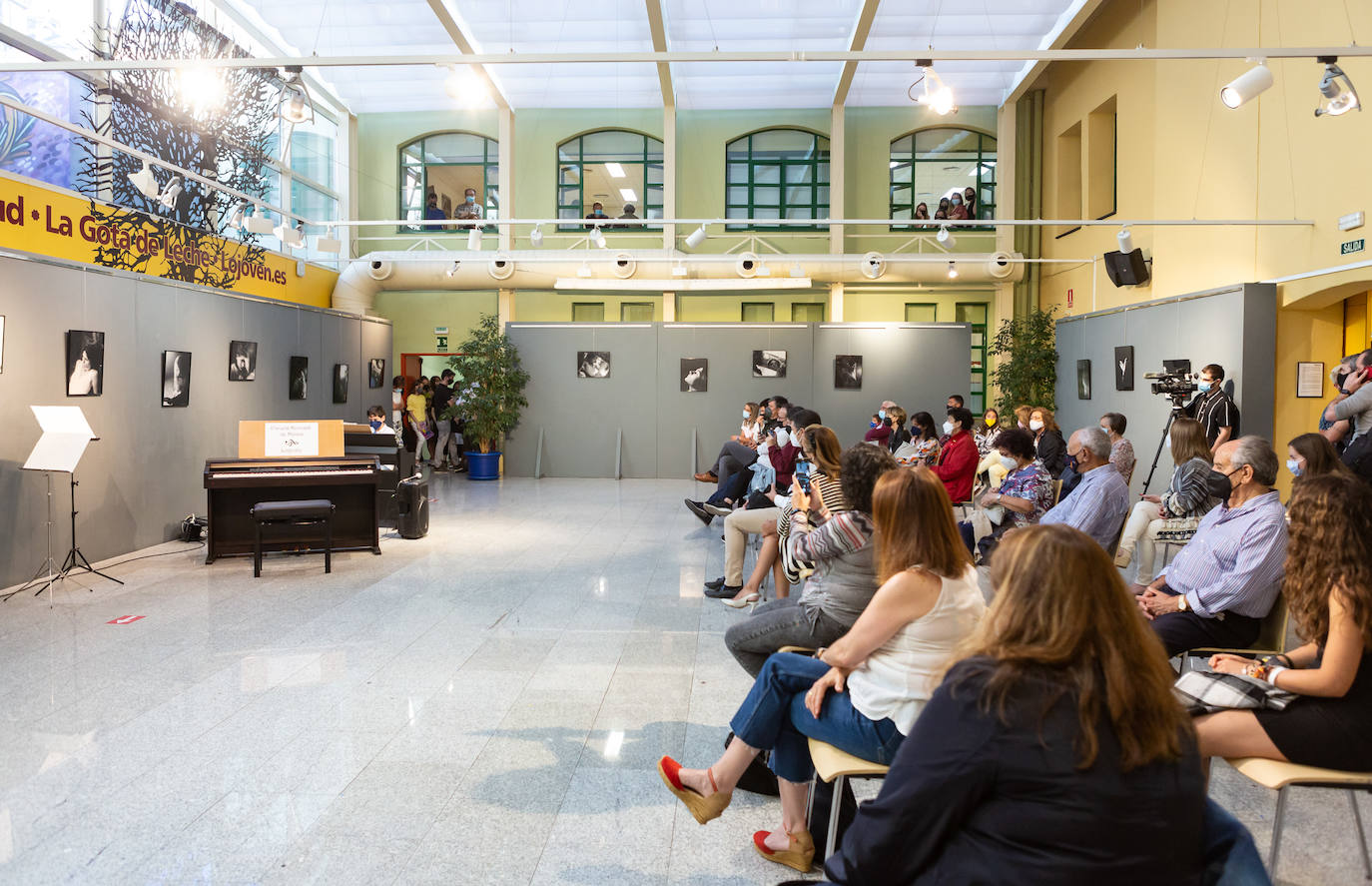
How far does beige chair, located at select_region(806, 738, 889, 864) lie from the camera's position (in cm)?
227

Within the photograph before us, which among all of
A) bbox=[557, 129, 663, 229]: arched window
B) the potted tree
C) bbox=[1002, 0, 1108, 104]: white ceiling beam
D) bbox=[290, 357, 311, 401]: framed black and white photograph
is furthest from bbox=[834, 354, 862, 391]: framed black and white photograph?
bbox=[290, 357, 311, 401]: framed black and white photograph

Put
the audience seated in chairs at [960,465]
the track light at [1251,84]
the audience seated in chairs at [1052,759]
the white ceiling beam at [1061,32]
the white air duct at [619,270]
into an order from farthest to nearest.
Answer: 1. the white air duct at [619,270]
2. the white ceiling beam at [1061,32]
3. the audience seated in chairs at [960,465]
4. the track light at [1251,84]
5. the audience seated in chairs at [1052,759]

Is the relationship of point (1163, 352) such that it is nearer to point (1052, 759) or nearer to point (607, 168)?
point (607, 168)

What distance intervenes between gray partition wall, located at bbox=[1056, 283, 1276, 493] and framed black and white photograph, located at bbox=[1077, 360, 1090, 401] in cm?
9

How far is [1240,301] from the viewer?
9.35 m

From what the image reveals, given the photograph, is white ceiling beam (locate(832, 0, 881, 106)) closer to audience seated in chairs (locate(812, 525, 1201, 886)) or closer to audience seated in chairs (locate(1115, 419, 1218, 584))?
audience seated in chairs (locate(1115, 419, 1218, 584))

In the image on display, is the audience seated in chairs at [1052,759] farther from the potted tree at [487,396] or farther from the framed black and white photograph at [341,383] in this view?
the potted tree at [487,396]

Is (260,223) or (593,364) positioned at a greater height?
(260,223)

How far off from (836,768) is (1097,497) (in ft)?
9.60

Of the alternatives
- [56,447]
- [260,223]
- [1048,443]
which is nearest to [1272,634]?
[1048,443]

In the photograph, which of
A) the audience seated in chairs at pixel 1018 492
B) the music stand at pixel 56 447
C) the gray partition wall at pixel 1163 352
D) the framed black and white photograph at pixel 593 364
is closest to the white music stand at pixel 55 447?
the music stand at pixel 56 447

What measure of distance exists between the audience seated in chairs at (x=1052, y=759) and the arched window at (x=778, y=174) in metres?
16.3

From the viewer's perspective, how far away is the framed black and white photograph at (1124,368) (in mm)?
11727

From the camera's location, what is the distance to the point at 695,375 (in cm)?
1510
